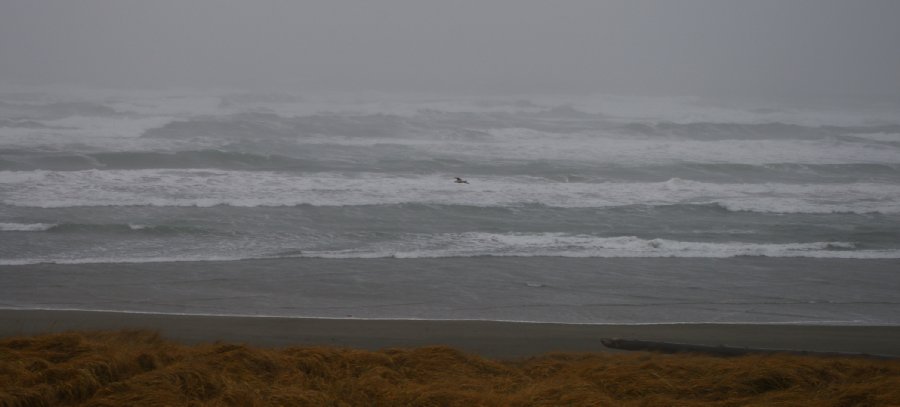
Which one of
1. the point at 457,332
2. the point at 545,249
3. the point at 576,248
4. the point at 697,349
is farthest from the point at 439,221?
the point at 697,349

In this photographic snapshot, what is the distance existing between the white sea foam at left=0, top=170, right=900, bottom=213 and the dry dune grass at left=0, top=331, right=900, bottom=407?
30.5ft

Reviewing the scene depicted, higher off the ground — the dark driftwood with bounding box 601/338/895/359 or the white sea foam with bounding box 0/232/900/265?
the white sea foam with bounding box 0/232/900/265

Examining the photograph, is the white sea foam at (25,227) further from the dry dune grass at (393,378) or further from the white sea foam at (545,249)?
the dry dune grass at (393,378)

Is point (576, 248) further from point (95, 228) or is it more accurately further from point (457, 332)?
point (95, 228)

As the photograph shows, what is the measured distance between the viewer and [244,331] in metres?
7.45

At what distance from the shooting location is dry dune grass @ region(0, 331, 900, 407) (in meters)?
4.21

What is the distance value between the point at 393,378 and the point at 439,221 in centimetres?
835

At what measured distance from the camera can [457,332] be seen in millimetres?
7703

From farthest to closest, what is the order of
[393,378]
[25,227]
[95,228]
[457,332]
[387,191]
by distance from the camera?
[387,191]
[95,228]
[25,227]
[457,332]
[393,378]

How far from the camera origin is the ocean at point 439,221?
29.2 feet

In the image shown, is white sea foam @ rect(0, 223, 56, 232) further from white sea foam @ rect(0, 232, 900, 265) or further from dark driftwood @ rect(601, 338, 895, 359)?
dark driftwood @ rect(601, 338, 895, 359)

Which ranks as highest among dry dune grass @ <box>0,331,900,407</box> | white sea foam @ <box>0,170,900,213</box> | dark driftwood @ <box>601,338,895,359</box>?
white sea foam @ <box>0,170,900,213</box>

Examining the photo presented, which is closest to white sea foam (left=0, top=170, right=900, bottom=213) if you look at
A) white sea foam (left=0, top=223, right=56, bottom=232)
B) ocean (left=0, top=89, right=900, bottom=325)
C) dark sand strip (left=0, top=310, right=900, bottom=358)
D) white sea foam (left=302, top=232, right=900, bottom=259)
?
ocean (left=0, top=89, right=900, bottom=325)

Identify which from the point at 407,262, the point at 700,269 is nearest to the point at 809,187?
the point at 700,269
